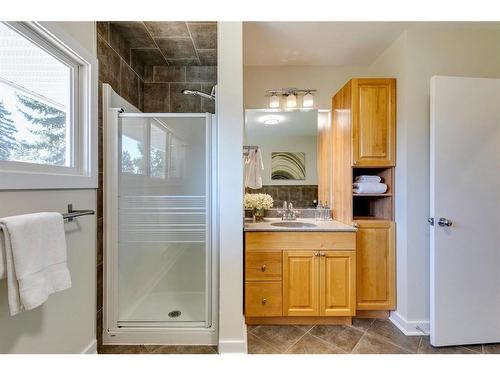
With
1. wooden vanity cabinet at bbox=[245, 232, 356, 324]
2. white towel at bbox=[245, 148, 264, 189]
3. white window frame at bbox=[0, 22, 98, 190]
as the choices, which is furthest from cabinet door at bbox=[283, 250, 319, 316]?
white window frame at bbox=[0, 22, 98, 190]

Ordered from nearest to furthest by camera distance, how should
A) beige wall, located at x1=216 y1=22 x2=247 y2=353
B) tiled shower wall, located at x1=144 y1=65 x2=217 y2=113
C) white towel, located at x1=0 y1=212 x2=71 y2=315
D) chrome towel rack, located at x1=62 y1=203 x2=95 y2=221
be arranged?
white towel, located at x1=0 y1=212 x2=71 y2=315
chrome towel rack, located at x1=62 y1=203 x2=95 y2=221
beige wall, located at x1=216 y1=22 x2=247 y2=353
tiled shower wall, located at x1=144 y1=65 x2=217 y2=113

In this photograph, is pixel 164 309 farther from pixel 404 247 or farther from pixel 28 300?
pixel 404 247

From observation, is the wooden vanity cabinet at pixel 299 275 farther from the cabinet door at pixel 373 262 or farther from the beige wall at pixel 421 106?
the beige wall at pixel 421 106

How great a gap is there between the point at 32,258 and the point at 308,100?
97.2 inches

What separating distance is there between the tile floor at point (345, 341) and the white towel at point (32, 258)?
1.37 m

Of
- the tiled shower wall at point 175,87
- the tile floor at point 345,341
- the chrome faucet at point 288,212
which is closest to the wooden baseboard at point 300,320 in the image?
the tile floor at point 345,341

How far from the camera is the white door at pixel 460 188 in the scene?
5.68 feet

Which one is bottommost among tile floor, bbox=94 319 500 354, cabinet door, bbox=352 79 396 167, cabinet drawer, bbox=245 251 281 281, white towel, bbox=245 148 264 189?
tile floor, bbox=94 319 500 354

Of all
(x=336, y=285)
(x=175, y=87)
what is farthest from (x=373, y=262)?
(x=175, y=87)

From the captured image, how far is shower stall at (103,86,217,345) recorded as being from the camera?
1.80m

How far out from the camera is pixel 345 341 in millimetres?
1845

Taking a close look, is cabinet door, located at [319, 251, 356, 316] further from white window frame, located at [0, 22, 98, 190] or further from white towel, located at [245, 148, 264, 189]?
white window frame, located at [0, 22, 98, 190]

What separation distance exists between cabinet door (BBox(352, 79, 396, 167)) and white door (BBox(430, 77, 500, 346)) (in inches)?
14.1

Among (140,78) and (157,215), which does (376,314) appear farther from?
(140,78)
